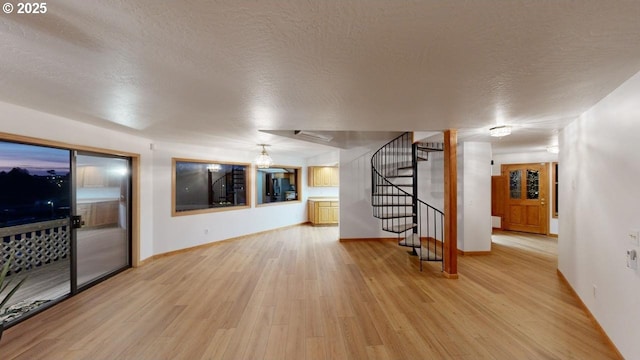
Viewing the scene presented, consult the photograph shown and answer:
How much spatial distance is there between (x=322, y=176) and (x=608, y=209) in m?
6.62

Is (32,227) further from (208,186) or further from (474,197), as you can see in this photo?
(474,197)

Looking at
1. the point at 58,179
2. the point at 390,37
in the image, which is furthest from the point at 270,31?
the point at 58,179

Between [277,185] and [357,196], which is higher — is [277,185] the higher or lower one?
the higher one

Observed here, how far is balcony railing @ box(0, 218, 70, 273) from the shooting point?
3045 millimetres

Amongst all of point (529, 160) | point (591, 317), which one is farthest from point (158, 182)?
point (529, 160)

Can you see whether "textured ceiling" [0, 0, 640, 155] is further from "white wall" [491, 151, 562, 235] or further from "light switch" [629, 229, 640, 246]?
"white wall" [491, 151, 562, 235]

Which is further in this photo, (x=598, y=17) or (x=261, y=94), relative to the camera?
(x=261, y=94)

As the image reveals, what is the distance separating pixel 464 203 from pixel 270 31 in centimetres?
515

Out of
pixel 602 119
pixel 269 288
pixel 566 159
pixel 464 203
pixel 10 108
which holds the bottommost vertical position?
pixel 269 288

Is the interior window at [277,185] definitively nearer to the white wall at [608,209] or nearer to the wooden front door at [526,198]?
the white wall at [608,209]

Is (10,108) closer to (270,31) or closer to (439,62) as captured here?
(270,31)

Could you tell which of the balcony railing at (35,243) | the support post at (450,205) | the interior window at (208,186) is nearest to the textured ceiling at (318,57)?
the support post at (450,205)

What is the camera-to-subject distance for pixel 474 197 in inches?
194

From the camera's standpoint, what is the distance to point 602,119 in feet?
7.50
